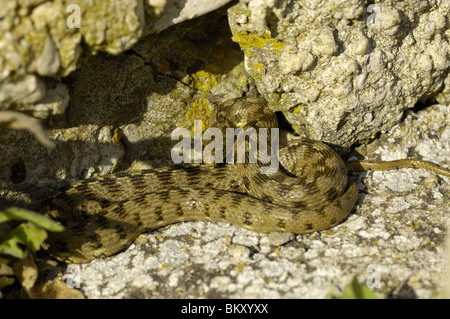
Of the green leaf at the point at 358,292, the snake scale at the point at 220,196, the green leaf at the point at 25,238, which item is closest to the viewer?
the green leaf at the point at 358,292

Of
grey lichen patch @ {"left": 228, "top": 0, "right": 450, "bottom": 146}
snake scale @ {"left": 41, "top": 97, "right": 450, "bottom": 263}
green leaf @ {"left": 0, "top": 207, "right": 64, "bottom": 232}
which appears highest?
grey lichen patch @ {"left": 228, "top": 0, "right": 450, "bottom": 146}

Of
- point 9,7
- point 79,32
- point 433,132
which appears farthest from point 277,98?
point 9,7

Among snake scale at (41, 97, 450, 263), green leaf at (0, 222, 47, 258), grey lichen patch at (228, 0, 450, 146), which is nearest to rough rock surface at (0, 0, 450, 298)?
grey lichen patch at (228, 0, 450, 146)

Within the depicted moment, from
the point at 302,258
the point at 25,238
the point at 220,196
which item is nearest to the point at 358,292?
the point at 302,258

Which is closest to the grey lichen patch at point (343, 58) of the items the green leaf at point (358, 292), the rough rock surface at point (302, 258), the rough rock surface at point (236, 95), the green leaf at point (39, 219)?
the rough rock surface at point (236, 95)

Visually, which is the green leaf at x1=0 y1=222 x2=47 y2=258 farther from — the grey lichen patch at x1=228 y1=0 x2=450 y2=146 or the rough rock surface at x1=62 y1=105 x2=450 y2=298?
the grey lichen patch at x1=228 y1=0 x2=450 y2=146

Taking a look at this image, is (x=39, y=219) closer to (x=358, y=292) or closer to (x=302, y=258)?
(x=302, y=258)

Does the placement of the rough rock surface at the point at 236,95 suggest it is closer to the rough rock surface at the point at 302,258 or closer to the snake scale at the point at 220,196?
the rough rock surface at the point at 302,258

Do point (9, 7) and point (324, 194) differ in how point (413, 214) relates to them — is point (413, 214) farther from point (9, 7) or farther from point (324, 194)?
point (9, 7)
